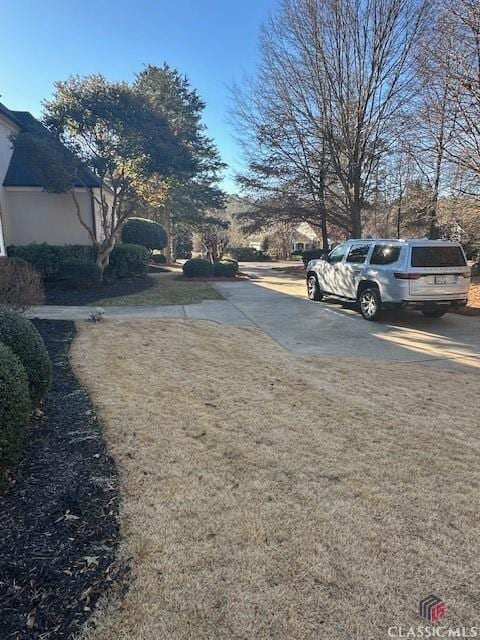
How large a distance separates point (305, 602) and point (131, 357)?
14.3ft

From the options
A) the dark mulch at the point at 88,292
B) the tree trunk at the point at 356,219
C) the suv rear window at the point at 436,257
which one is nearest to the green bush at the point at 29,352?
the dark mulch at the point at 88,292

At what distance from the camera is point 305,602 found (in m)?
1.81

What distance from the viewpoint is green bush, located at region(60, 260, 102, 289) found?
1206 cm

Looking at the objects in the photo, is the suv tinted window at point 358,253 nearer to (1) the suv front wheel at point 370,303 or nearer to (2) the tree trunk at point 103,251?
(1) the suv front wheel at point 370,303

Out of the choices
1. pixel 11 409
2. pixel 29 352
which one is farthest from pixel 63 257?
pixel 11 409

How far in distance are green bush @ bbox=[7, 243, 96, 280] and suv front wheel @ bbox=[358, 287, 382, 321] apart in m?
8.83

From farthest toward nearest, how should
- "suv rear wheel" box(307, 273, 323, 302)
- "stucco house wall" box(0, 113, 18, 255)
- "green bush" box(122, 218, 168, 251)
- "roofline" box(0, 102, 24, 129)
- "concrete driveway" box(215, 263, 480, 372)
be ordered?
1. "green bush" box(122, 218, 168, 251)
2. "stucco house wall" box(0, 113, 18, 255)
3. "roofline" box(0, 102, 24, 129)
4. "suv rear wheel" box(307, 273, 323, 302)
5. "concrete driveway" box(215, 263, 480, 372)

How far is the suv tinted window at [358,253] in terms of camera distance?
29.8ft

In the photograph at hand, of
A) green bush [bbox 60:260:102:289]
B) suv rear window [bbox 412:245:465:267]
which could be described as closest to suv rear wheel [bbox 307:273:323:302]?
suv rear window [bbox 412:245:465:267]

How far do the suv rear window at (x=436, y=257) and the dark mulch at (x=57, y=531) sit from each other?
6735mm

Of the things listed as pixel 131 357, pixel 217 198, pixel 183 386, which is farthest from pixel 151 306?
pixel 217 198

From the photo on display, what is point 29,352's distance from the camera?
144 inches

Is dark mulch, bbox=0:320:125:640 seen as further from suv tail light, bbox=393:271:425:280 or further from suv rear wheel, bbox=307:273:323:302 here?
suv rear wheel, bbox=307:273:323:302

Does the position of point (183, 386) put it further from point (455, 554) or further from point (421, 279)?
point (421, 279)
